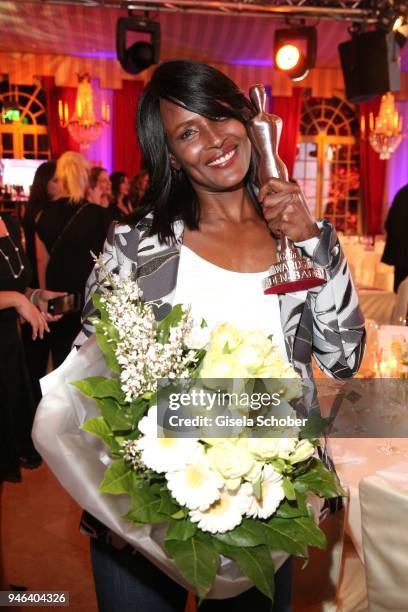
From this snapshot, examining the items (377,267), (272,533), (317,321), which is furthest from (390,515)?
(377,267)

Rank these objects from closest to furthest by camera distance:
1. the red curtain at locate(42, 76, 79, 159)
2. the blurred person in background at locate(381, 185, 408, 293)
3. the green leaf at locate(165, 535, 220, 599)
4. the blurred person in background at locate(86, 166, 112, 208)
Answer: the green leaf at locate(165, 535, 220, 599), the blurred person in background at locate(86, 166, 112, 208), the blurred person in background at locate(381, 185, 408, 293), the red curtain at locate(42, 76, 79, 159)

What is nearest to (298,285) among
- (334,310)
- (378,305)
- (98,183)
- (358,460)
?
(334,310)

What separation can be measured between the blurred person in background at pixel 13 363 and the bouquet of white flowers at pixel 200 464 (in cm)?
151

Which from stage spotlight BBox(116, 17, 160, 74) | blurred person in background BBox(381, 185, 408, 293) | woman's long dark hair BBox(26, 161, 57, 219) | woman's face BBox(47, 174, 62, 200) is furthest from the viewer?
stage spotlight BBox(116, 17, 160, 74)

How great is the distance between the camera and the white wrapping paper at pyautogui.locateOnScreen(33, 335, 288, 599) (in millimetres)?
901

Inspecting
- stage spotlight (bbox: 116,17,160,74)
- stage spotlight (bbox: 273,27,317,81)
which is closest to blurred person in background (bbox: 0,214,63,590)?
stage spotlight (bbox: 116,17,160,74)

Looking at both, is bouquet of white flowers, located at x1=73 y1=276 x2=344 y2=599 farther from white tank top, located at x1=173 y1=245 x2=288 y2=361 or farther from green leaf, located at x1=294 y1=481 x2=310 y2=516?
white tank top, located at x1=173 y1=245 x2=288 y2=361

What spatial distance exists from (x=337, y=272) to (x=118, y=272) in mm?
487

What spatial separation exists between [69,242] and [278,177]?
289 centimetres

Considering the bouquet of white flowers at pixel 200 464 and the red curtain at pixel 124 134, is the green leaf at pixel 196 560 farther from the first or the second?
the red curtain at pixel 124 134

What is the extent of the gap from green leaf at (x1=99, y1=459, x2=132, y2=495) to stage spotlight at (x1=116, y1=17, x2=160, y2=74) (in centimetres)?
639

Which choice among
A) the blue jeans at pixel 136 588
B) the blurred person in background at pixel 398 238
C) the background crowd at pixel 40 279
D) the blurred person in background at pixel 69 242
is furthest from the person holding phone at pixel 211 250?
the blurred person in background at pixel 398 238

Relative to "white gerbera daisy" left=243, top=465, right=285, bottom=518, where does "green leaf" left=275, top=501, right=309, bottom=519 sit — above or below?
below

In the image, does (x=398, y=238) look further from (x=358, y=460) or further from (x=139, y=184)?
(x=358, y=460)
